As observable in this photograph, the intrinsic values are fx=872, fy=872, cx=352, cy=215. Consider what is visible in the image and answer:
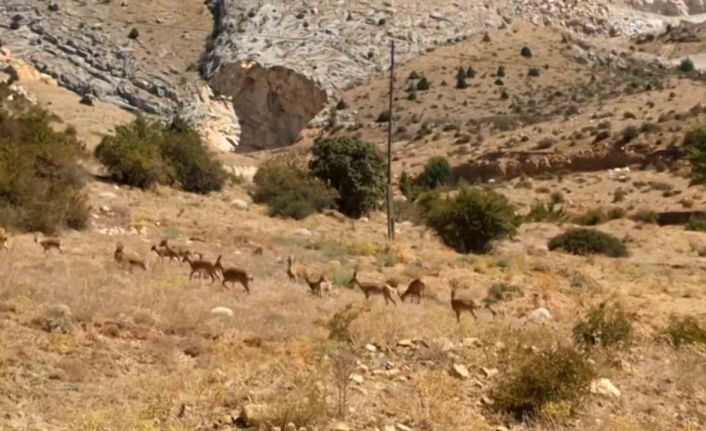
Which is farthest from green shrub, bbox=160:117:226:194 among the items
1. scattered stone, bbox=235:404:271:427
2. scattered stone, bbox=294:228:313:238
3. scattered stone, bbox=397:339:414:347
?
scattered stone, bbox=235:404:271:427

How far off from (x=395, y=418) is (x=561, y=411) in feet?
4.73

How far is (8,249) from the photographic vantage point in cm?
1498

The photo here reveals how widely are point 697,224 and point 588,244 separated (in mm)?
6950

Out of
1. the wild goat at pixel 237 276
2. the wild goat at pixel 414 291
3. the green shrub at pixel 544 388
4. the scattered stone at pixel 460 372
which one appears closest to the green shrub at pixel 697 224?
the wild goat at pixel 414 291

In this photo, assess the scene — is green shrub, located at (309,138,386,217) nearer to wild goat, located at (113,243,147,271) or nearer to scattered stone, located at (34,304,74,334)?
wild goat, located at (113,243,147,271)

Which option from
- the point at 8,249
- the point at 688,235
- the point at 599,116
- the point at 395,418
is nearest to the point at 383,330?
the point at 395,418

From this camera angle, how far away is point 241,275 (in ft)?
42.2

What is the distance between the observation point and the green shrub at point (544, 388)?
727 cm

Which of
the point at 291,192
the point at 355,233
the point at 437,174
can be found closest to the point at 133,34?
the point at 437,174

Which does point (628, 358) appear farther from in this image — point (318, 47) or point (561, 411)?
point (318, 47)

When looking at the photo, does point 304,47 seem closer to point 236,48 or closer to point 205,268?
point 236,48

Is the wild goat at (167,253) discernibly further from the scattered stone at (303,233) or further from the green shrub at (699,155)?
the green shrub at (699,155)

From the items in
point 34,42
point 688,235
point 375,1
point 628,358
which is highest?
point 375,1

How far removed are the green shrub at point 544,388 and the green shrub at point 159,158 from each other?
23.1m
